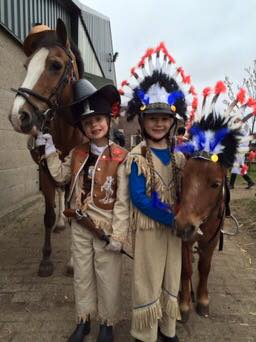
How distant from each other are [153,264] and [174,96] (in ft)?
4.09

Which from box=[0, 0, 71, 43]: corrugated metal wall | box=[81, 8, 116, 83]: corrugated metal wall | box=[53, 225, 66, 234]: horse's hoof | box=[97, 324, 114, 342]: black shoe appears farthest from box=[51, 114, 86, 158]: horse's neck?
box=[81, 8, 116, 83]: corrugated metal wall

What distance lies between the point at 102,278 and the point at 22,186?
5.40 m

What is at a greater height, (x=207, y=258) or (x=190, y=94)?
(x=190, y=94)

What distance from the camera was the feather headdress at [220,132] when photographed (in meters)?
2.54

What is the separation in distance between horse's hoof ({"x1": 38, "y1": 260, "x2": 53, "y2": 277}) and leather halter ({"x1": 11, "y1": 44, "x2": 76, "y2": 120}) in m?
1.79

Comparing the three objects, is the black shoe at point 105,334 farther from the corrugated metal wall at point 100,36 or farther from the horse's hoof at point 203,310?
the corrugated metal wall at point 100,36

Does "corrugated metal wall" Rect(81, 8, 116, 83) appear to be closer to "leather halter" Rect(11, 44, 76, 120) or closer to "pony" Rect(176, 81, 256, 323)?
"leather halter" Rect(11, 44, 76, 120)

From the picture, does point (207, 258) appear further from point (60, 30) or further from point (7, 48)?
point (7, 48)

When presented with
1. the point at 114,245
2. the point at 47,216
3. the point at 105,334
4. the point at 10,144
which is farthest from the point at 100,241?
the point at 10,144

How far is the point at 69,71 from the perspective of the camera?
10.7 feet

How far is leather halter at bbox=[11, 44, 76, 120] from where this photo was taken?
2881 millimetres

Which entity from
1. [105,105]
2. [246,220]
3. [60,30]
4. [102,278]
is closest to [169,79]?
[105,105]

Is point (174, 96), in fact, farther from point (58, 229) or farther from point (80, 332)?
point (58, 229)

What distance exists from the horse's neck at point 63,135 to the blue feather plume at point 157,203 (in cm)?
163
